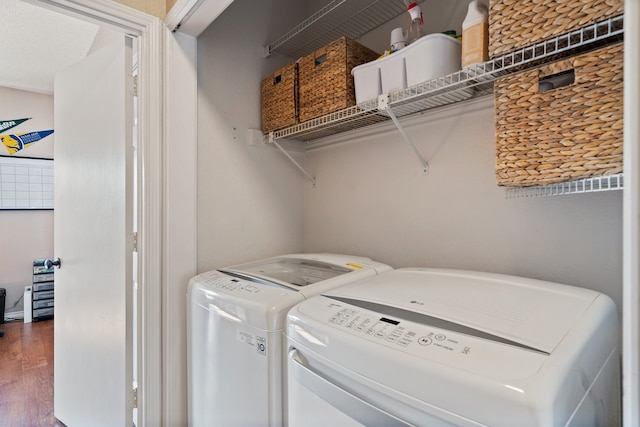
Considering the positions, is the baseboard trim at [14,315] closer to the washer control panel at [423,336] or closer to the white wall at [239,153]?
the white wall at [239,153]

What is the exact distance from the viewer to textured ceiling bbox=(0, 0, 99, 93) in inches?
90.4

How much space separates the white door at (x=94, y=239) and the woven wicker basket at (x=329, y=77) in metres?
0.75

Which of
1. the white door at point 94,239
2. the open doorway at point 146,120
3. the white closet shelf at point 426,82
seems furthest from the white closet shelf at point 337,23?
the white door at point 94,239

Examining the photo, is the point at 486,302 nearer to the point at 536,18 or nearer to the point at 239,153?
the point at 536,18

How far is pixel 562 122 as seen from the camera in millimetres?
799

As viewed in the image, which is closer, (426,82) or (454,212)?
(426,82)

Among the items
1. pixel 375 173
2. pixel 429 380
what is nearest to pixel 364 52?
pixel 375 173

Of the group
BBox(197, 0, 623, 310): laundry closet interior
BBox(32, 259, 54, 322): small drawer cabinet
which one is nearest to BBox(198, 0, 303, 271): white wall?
BBox(197, 0, 623, 310): laundry closet interior

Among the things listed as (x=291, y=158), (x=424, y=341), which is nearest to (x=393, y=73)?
(x=291, y=158)

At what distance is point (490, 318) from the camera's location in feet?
2.33

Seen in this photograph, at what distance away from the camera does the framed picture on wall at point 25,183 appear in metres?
3.64

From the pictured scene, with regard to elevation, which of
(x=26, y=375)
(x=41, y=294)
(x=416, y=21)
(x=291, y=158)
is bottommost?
(x=26, y=375)

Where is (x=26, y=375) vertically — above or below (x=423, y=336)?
below

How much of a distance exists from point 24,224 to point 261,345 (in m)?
4.26
